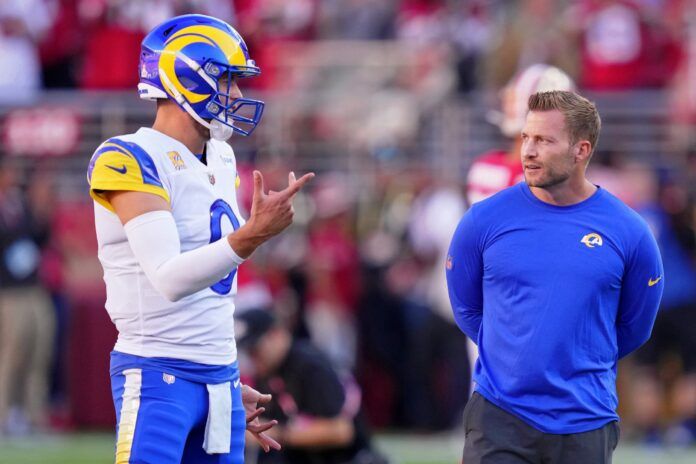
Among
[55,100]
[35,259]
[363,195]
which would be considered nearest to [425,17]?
[363,195]

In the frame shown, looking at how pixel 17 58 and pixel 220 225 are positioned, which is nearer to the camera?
pixel 220 225

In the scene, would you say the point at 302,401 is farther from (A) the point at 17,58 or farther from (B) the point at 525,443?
(A) the point at 17,58

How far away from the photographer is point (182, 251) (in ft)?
14.6

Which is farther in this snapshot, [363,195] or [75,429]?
[363,195]

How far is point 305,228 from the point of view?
12.2 metres

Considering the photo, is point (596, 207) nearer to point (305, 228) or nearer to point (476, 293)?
point (476, 293)

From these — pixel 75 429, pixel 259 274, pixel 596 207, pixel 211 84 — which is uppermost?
pixel 211 84

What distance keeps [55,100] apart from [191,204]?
8956mm

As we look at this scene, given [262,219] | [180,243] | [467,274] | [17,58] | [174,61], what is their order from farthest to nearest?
[17,58], [467,274], [174,61], [180,243], [262,219]

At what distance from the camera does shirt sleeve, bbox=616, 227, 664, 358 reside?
4656 millimetres

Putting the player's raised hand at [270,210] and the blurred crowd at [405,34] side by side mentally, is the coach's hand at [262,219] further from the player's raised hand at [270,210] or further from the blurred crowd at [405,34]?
the blurred crowd at [405,34]

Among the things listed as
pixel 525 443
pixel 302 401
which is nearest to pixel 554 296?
pixel 525 443

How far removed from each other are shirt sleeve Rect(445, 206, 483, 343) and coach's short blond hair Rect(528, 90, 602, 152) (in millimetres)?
414

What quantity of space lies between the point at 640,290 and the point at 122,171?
5.65ft
